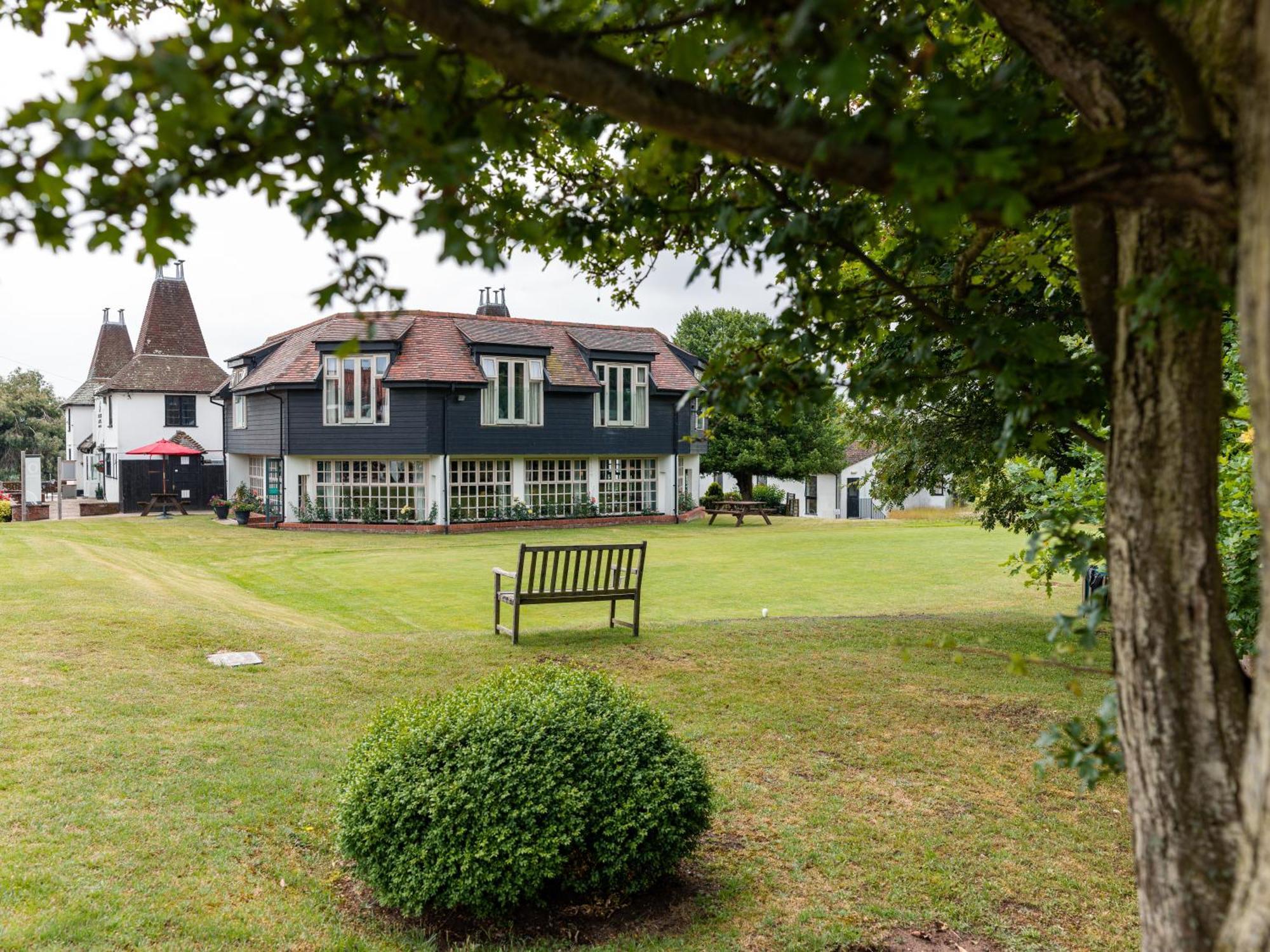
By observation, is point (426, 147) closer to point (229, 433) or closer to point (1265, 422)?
point (1265, 422)

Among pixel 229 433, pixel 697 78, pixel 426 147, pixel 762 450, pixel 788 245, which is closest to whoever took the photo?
pixel 426 147

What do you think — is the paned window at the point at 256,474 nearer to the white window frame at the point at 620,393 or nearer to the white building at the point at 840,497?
the white window frame at the point at 620,393

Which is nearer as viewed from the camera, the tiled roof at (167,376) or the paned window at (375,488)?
the paned window at (375,488)

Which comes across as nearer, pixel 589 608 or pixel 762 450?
pixel 589 608

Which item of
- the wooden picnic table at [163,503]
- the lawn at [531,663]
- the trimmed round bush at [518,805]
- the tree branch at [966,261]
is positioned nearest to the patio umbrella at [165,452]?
the wooden picnic table at [163,503]

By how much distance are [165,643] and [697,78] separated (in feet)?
28.1

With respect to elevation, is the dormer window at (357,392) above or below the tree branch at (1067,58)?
above

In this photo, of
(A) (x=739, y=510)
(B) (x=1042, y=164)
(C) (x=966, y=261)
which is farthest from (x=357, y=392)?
(B) (x=1042, y=164)

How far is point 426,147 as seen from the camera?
2070 millimetres

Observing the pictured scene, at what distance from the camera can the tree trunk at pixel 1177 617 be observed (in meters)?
2.17

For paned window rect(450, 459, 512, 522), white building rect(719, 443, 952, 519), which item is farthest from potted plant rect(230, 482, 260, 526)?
white building rect(719, 443, 952, 519)

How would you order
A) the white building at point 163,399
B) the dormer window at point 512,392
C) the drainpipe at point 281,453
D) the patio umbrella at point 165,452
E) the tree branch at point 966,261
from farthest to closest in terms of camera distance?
1. the white building at point 163,399
2. the patio umbrella at point 165,452
3. the dormer window at point 512,392
4. the drainpipe at point 281,453
5. the tree branch at point 966,261

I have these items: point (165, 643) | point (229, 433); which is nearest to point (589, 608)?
point (165, 643)

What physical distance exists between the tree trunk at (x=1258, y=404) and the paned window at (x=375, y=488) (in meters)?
31.8
